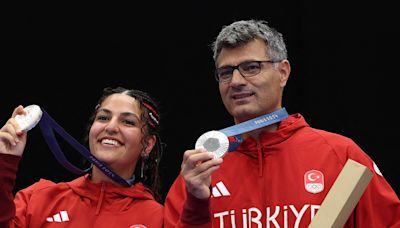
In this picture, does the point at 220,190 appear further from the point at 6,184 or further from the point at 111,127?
the point at 6,184

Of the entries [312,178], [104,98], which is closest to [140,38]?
[104,98]

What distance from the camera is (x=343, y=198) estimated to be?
2.06 meters

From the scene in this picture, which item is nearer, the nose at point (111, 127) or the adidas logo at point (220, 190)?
the adidas logo at point (220, 190)

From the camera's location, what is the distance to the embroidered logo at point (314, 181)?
261 cm

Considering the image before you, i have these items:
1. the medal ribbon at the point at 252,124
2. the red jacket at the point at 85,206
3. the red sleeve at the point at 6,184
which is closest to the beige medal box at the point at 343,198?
the medal ribbon at the point at 252,124

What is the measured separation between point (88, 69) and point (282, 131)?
2114 mm

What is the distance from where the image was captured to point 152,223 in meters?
2.90

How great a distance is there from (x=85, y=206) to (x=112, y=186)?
0.50 ft

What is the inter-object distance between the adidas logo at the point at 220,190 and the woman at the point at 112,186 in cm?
32

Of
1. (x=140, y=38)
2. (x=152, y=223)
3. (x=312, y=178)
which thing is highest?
(x=140, y=38)

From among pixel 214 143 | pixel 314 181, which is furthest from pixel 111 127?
pixel 314 181

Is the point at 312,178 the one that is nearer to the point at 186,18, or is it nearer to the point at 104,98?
the point at 104,98

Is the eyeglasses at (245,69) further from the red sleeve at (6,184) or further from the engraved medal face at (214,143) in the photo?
the red sleeve at (6,184)

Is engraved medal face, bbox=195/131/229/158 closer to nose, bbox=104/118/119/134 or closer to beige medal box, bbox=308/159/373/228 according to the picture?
beige medal box, bbox=308/159/373/228
